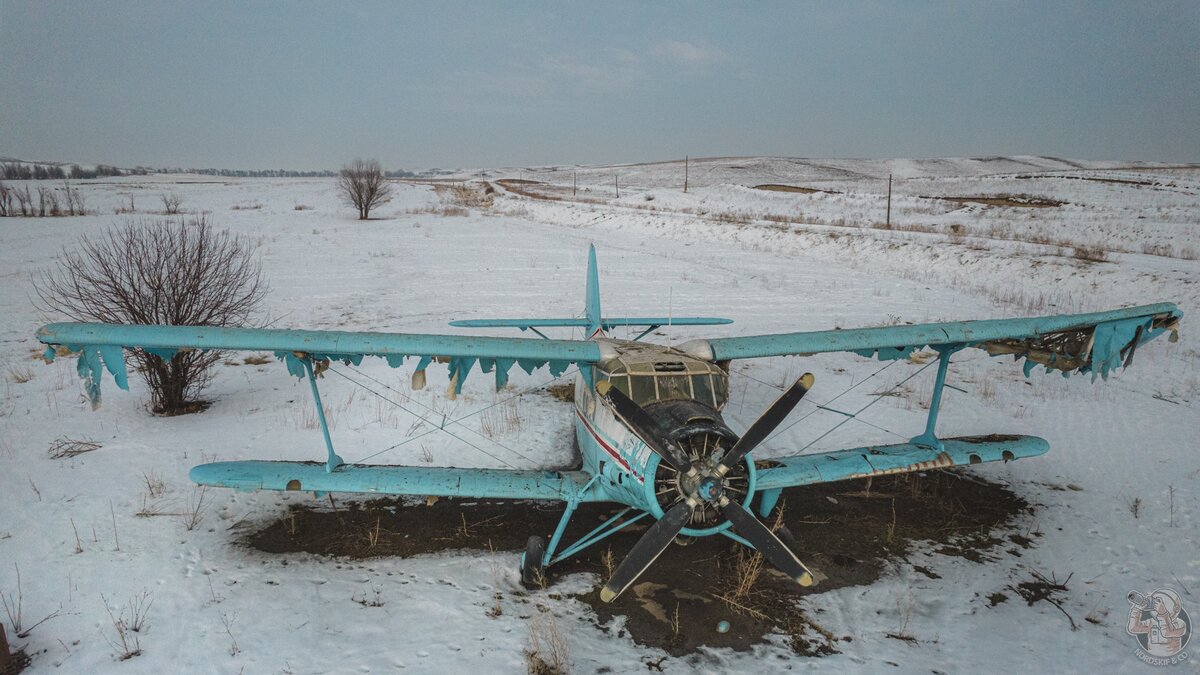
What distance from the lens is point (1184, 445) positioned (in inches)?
343

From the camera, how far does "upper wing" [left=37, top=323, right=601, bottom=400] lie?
545cm

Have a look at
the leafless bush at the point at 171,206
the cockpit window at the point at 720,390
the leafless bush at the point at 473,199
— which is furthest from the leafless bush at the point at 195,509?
the leafless bush at the point at 473,199

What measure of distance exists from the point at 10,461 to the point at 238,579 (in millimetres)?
4676

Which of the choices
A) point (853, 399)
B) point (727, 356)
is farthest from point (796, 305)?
point (727, 356)

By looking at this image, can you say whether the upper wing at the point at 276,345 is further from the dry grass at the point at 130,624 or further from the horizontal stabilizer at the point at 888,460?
the horizontal stabilizer at the point at 888,460

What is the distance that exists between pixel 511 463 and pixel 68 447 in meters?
6.20

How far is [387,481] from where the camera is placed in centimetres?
584

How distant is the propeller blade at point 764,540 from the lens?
479cm

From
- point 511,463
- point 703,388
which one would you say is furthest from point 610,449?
point 511,463

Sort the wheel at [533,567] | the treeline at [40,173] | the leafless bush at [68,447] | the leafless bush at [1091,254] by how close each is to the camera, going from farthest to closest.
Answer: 1. the treeline at [40,173]
2. the leafless bush at [1091,254]
3. the leafless bush at [68,447]
4. the wheel at [533,567]

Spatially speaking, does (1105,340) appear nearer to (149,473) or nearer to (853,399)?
(853,399)

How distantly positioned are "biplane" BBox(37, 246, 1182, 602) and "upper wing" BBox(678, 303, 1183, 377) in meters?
0.02

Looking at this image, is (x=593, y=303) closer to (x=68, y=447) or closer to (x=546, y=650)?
(x=546, y=650)

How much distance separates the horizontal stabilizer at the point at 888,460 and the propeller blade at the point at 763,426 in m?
1.30
